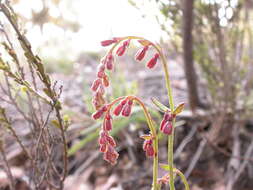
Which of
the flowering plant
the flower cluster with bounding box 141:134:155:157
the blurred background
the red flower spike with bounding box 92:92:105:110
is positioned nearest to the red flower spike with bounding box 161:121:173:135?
the flowering plant

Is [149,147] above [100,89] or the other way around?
the other way around

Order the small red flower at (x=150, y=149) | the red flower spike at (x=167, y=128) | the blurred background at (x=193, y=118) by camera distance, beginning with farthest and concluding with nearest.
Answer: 1. the blurred background at (x=193, y=118)
2. the small red flower at (x=150, y=149)
3. the red flower spike at (x=167, y=128)

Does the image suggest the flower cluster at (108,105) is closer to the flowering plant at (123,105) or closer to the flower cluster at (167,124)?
the flowering plant at (123,105)

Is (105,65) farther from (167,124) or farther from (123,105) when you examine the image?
(167,124)

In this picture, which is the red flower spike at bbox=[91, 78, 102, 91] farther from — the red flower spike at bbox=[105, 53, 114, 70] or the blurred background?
the blurred background

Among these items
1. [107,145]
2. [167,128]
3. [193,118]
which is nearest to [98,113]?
[107,145]

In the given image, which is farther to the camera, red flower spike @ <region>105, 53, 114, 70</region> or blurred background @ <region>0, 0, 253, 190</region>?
blurred background @ <region>0, 0, 253, 190</region>

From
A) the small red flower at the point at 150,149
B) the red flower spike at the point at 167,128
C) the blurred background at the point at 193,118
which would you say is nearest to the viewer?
the red flower spike at the point at 167,128

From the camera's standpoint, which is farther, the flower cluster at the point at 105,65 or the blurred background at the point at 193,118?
the blurred background at the point at 193,118

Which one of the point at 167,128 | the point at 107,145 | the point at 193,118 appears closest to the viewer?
the point at 167,128

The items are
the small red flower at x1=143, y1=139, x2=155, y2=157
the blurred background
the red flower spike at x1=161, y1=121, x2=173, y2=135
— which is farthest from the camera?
the blurred background

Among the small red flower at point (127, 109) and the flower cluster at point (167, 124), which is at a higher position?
the small red flower at point (127, 109)

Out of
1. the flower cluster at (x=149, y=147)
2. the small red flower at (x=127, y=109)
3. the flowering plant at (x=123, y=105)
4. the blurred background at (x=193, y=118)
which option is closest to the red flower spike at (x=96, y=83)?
the flowering plant at (x=123, y=105)

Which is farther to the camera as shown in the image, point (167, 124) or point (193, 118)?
point (193, 118)
